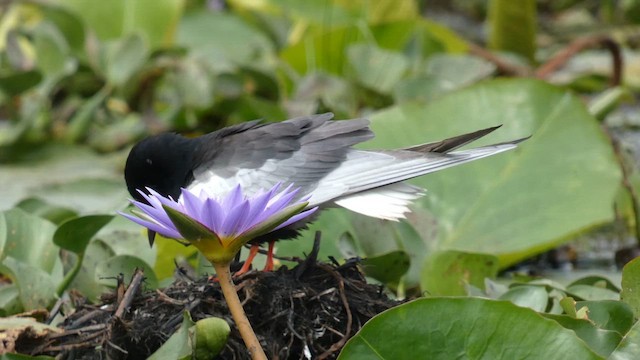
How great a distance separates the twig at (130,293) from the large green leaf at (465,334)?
480mm

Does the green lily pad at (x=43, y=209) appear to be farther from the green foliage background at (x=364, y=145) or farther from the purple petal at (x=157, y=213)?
the purple petal at (x=157, y=213)

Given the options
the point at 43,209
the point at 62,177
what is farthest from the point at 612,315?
the point at 62,177

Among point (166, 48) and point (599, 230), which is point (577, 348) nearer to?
point (599, 230)

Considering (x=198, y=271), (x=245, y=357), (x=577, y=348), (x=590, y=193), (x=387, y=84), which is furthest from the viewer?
(x=387, y=84)

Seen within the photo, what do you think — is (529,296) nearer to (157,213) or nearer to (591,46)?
(157,213)

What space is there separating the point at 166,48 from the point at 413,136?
1.63 m

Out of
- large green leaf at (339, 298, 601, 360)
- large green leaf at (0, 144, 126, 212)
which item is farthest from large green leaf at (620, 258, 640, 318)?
large green leaf at (0, 144, 126, 212)

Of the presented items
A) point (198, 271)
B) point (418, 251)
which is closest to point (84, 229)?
point (198, 271)

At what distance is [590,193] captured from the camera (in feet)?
10.3

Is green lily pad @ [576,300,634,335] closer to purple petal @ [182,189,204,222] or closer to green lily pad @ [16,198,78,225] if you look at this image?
purple petal @ [182,189,204,222]

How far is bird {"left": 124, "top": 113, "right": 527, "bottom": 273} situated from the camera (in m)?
2.39

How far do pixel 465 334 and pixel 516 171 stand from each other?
143 cm

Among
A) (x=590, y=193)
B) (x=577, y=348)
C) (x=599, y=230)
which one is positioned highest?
(x=577, y=348)

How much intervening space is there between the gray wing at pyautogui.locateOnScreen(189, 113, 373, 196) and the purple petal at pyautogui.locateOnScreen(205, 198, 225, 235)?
27.9 inches
